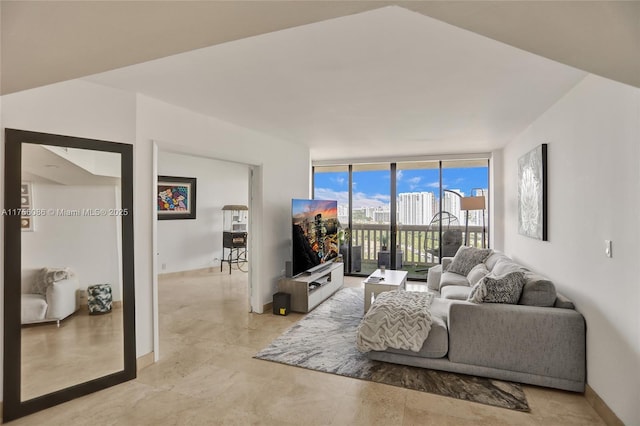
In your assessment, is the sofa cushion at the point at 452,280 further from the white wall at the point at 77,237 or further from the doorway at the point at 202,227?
the white wall at the point at 77,237

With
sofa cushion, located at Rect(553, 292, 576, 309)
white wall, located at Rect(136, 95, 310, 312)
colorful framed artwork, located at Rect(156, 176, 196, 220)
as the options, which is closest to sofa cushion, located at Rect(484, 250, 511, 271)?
sofa cushion, located at Rect(553, 292, 576, 309)

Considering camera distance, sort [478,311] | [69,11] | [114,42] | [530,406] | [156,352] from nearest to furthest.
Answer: [69,11] → [114,42] → [530,406] → [478,311] → [156,352]

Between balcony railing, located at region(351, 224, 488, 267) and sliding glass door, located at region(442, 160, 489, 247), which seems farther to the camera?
balcony railing, located at region(351, 224, 488, 267)

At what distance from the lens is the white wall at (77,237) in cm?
236

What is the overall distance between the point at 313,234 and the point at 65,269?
3.10 meters

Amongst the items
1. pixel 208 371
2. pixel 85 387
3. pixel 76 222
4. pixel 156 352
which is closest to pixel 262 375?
pixel 208 371

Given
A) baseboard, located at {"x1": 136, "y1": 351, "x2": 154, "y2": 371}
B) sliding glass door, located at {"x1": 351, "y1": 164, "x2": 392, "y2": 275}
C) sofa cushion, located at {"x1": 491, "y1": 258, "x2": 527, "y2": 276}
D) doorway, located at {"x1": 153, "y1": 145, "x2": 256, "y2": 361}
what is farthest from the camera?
doorway, located at {"x1": 153, "y1": 145, "x2": 256, "y2": 361}

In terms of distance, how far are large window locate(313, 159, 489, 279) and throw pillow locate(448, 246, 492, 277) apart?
4.29ft

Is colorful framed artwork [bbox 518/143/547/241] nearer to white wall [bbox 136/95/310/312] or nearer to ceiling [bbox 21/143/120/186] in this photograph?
white wall [bbox 136/95/310/312]

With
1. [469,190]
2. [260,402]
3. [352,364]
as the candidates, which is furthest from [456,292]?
[469,190]

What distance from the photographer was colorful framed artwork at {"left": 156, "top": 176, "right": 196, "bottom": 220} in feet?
22.7

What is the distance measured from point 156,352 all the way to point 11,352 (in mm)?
1082

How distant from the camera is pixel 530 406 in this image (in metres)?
2.33

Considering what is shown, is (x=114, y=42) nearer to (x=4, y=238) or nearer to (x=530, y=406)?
(x=4, y=238)
